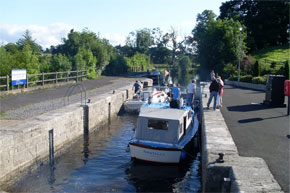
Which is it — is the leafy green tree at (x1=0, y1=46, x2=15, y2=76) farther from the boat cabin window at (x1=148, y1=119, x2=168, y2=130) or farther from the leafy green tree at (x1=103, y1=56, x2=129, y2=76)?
the leafy green tree at (x1=103, y1=56, x2=129, y2=76)

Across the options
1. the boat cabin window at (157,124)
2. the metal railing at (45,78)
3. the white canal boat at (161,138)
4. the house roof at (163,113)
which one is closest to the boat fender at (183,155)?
the white canal boat at (161,138)

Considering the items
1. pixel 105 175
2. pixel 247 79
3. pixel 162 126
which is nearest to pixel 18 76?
pixel 105 175

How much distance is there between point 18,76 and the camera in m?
23.5

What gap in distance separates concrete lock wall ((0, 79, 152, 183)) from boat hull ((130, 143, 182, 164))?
383 centimetres

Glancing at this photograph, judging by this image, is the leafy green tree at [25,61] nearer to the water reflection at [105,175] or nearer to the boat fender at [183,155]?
the water reflection at [105,175]

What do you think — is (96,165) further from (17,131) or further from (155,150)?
(17,131)

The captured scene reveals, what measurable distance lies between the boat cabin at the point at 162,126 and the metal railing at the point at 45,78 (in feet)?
43.2

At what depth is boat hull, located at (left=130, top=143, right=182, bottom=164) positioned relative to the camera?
40.6 feet

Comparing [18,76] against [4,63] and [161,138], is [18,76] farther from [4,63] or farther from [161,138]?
[161,138]

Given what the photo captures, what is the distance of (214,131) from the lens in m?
10.7

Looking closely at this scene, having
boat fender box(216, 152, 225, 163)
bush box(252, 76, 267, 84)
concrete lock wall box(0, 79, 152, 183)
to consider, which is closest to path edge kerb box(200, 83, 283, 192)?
boat fender box(216, 152, 225, 163)

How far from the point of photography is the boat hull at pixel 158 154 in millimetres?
12367

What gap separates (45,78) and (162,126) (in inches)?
791

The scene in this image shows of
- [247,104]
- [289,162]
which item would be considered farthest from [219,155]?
[247,104]
